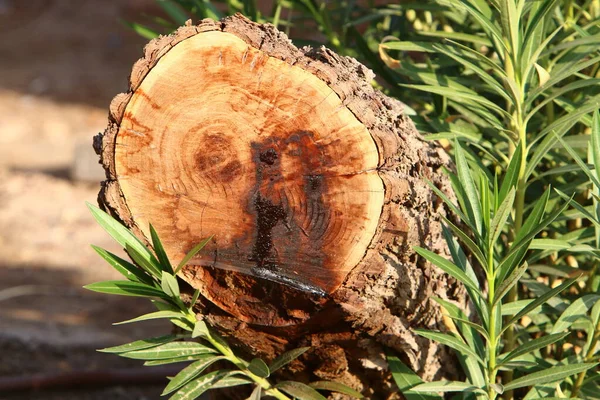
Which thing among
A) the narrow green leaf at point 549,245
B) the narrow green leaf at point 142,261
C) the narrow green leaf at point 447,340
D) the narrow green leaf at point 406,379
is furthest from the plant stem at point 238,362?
the narrow green leaf at point 549,245

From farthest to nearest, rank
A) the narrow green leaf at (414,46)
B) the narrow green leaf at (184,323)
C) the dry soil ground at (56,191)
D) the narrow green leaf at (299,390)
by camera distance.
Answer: the dry soil ground at (56,191)
the narrow green leaf at (414,46)
the narrow green leaf at (299,390)
the narrow green leaf at (184,323)

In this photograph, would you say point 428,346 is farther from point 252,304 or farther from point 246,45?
point 246,45

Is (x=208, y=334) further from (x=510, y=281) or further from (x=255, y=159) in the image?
(x=510, y=281)

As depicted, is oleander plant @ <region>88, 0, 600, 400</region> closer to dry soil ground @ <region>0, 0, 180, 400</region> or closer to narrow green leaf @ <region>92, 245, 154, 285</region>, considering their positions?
narrow green leaf @ <region>92, 245, 154, 285</region>

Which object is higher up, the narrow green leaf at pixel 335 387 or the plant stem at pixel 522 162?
the plant stem at pixel 522 162

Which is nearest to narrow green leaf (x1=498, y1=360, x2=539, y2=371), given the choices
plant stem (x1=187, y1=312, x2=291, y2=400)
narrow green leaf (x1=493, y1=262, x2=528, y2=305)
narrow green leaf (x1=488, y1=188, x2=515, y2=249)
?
narrow green leaf (x1=493, y1=262, x2=528, y2=305)

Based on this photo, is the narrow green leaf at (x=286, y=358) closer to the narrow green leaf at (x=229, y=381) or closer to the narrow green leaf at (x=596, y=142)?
the narrow green leaf at (x=229, y=381)
